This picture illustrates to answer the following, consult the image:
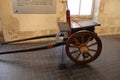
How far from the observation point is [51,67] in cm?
313

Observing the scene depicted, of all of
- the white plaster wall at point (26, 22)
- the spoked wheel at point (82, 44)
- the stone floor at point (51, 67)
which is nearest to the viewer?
the stone floor at point (51, 67)

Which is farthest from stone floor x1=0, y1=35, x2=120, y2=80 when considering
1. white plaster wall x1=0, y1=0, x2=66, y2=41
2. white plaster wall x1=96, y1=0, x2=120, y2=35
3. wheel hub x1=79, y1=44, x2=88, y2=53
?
white plaster wall x1=96, y1=0, x2=120, y2=35

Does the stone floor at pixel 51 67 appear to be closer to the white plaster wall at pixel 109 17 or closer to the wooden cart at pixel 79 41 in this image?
the wooden cart at pixel 79 41

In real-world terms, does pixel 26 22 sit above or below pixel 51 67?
above

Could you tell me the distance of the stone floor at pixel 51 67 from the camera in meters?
2.88

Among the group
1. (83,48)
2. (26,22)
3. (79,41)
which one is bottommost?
(83,48)

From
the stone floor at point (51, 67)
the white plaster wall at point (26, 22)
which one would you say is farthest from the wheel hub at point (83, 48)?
the white plaster wall at point (26, 22)

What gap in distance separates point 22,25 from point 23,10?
39 cm

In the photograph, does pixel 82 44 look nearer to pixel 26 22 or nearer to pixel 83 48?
pixel 83 48

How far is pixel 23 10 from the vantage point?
3.84 meters

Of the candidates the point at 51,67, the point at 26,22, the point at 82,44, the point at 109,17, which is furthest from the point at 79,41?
the point at 109,17

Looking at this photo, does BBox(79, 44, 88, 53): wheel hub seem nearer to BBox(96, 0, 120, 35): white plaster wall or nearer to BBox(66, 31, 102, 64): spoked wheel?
BBox(66, 31, 102, 64): spoked wheel

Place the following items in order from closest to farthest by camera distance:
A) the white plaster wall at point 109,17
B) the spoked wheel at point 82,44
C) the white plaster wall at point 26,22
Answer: the spoked wheel at point 82,44
the white plaster wall at point 26,22
the white plaster wall at point 109,17

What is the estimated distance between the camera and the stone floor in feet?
9.44
